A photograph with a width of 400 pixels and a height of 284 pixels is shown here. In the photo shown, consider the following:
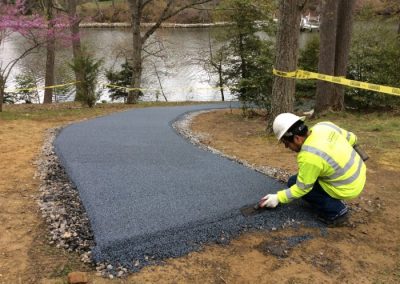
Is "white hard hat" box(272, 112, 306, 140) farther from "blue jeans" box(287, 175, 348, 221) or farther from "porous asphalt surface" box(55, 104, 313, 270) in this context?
"porous asphalt surface" box(55, 104, 313, 270)

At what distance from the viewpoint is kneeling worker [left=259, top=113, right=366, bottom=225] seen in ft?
10.9

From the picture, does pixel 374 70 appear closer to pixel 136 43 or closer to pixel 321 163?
pixel 136 43

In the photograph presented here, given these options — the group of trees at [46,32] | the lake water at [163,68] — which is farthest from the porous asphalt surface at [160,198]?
the lake water at [163,68]

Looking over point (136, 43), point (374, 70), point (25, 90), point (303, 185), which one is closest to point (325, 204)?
point (303, 185)

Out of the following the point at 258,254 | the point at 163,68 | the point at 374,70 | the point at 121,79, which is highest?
the point at 374,70

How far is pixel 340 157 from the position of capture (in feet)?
11.0

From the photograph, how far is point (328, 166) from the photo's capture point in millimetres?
3344

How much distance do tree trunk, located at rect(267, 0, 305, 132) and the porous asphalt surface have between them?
2.05 meters

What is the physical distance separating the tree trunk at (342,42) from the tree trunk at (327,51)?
197 mm

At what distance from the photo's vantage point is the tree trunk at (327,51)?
9.48 m

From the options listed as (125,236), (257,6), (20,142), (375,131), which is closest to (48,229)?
(125,236)

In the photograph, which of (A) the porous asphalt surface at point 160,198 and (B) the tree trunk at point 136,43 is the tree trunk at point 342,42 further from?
(B) the tree trunk at point 136,43

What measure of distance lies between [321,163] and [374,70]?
30.1 ft

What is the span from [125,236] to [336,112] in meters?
7.87
